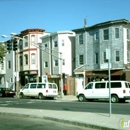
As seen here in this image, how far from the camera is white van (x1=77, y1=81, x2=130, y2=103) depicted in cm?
2247

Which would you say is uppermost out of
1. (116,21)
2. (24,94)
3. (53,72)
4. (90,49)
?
(116,21)

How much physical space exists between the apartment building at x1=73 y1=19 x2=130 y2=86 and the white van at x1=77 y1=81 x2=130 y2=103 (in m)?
8.41

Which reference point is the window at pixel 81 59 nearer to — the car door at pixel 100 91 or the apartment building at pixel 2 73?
the car door at pixel 100 91

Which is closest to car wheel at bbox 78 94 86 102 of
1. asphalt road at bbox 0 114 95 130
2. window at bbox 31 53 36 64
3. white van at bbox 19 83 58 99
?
white van at bbox 19 83 58 99

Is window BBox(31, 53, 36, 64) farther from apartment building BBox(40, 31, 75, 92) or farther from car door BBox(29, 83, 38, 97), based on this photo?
car door BBox(29, 83, 38, 97)

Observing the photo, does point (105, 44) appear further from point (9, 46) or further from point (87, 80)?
point (9, 46)

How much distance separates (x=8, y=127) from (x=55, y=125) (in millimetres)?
1887

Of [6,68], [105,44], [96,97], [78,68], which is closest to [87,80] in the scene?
[78,68]

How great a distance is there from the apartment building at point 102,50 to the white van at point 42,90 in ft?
22.7

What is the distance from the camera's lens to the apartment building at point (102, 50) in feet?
106

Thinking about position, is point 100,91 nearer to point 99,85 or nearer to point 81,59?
point 99,85

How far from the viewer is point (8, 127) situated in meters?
10.6

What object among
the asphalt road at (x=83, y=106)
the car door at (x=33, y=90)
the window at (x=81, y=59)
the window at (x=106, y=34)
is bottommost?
the asphalt road at (x=83, y=106)

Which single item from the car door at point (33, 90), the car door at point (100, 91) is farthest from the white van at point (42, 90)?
the car door at point (100, 91)
